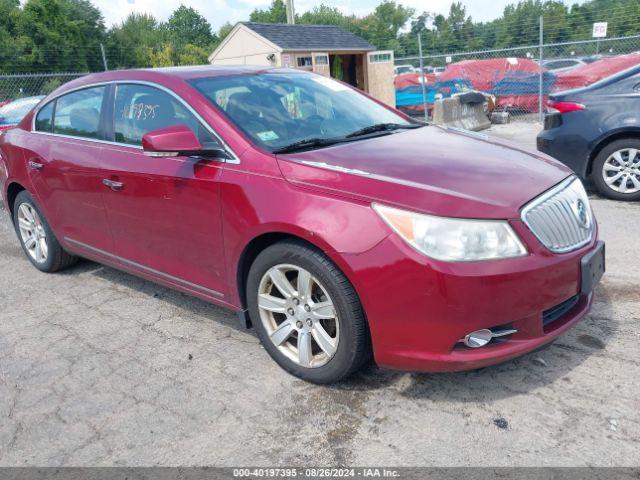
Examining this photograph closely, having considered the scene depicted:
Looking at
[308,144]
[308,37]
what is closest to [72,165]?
[308,144]

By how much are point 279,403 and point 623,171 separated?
16.3 ft

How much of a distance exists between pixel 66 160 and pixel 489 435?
3.42 meters

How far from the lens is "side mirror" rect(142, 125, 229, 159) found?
9.91ft

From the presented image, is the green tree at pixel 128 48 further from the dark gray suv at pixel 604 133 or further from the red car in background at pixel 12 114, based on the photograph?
the dark gray suv at pixel 604 133

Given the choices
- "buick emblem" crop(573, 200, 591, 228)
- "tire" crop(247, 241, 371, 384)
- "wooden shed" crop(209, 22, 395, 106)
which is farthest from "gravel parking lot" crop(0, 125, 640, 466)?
"wooden shed" crop(209, 22, 395, 106)

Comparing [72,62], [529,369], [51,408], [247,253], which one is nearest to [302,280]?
[247,253]

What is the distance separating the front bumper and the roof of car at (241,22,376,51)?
40.8 ft

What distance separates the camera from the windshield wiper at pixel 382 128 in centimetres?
352

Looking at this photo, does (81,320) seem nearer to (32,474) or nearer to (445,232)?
(32,474)

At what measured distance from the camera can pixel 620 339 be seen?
3234 mm

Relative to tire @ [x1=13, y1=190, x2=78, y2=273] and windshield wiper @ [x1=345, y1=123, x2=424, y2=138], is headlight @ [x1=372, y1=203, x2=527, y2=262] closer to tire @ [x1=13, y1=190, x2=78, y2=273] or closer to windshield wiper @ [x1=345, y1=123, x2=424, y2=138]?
windshield wiper @ [x1=345, y1=123, x2=424, y2=138]

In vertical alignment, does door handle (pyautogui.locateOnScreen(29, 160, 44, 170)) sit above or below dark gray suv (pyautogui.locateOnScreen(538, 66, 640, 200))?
above

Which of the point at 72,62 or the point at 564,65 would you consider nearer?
the point at 564,65

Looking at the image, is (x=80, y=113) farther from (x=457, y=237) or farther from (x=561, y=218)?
(x=561, y=218)
